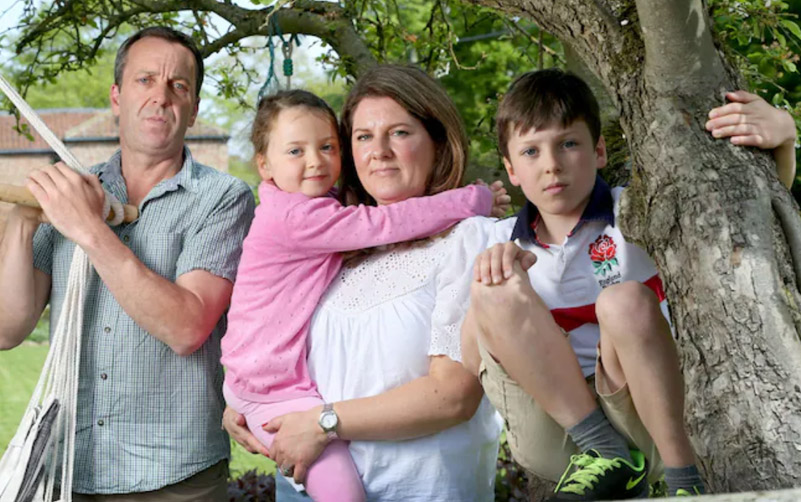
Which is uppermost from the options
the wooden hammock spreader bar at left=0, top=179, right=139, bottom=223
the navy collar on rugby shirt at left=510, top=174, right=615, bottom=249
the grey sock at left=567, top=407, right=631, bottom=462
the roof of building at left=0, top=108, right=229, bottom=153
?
the roof of building at left=0, top=108, right=229, bottom=153

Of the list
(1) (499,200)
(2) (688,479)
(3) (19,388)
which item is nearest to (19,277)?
(1) (499,200)

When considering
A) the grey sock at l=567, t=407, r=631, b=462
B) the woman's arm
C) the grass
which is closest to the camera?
the grey sock at l=567, t=407, r=631, b=462

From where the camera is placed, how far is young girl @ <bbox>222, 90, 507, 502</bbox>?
2115 mm

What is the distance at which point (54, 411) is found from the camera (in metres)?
2.25

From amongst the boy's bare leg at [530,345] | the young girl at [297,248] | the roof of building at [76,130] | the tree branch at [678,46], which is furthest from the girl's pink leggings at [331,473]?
the roof of building at [76,130]

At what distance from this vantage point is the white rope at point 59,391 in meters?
2.20

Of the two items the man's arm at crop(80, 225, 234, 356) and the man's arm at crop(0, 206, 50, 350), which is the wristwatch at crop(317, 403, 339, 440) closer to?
the man's arm at crop(80, 225, 234, 356)

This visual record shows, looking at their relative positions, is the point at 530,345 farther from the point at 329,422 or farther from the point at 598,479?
the point at 329,422

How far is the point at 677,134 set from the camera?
72.4 inches

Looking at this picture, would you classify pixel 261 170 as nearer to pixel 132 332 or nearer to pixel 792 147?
pixel 132 332

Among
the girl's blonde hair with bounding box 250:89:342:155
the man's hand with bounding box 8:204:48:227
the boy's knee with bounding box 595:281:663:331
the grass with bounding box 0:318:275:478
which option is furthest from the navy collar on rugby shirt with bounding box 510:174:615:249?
the grass with bounding box 0:318:275:478

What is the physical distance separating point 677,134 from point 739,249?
0.85ft

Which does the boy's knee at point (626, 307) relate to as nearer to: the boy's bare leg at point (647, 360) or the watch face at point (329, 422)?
the boy's bare leg at point (647, 360)

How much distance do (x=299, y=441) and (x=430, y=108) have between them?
31.5 inches
